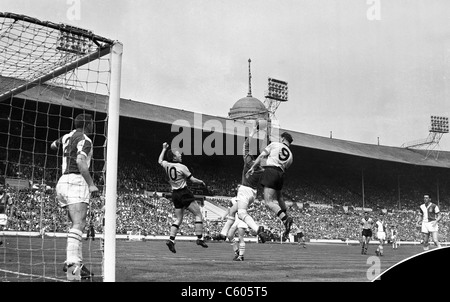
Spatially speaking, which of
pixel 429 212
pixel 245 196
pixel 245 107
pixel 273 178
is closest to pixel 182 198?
pixel 245 196

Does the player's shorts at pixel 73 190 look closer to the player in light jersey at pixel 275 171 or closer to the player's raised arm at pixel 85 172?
the player's raised arm at pixel 85 172

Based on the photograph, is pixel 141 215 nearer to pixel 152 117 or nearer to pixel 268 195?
pixel 152 117

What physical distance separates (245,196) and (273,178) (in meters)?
1.87

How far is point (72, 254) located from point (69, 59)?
296cm

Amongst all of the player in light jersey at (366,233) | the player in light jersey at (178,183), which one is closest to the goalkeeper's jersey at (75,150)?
the player in light jersey at (178,183)

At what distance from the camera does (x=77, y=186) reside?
680 cm

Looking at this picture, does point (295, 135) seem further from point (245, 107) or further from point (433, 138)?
point (245, 107)

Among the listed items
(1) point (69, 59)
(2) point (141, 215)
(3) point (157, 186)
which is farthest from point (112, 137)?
(3) point (157, 186)

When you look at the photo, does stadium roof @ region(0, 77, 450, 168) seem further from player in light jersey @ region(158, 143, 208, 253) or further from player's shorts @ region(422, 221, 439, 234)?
player in light jersey @ region(158, 143, 208, 253)

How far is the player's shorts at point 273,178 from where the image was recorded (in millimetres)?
9664

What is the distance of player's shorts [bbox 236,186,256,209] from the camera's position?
1138 centimetres

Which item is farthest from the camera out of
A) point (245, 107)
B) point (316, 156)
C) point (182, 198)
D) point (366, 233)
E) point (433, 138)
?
point (245, 107)

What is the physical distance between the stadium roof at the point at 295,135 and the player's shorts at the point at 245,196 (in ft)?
58.3

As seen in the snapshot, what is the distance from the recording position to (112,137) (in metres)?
6.61
